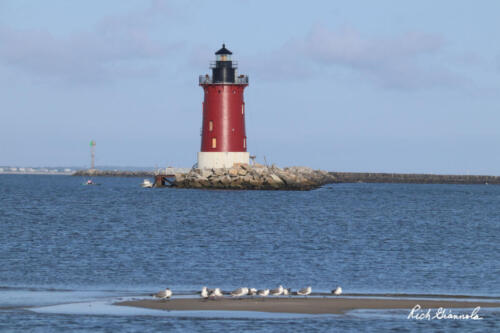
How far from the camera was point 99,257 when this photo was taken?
29.3 m

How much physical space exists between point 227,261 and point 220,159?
4208 centimetres

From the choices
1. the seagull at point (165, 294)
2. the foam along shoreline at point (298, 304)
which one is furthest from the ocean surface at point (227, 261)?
the seagull at point (165, 294)

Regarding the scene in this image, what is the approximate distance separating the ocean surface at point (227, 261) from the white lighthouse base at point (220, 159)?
48.5ft

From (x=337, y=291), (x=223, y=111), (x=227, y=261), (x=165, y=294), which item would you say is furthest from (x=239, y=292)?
(x=223, y=111)

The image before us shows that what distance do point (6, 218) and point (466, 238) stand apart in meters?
23.7

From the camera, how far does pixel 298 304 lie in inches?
769

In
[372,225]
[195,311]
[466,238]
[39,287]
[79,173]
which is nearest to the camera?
[195,311]

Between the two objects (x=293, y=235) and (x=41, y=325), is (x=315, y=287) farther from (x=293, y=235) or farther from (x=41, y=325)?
(x=293, y=235)

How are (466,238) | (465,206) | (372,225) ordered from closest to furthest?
(466,238) → (372,225) → (465,206)

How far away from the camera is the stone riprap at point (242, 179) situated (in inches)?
2837

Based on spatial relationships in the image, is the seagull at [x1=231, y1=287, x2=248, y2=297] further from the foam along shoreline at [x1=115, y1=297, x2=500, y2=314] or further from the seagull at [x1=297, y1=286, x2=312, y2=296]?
the seagull at [x1=297, y1=286, x2=312, y2=296]

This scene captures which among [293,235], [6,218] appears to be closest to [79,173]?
[6,218]

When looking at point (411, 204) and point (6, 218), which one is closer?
point (6, 218)

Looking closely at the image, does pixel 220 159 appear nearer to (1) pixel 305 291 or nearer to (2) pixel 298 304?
(1) pixel 305 291
